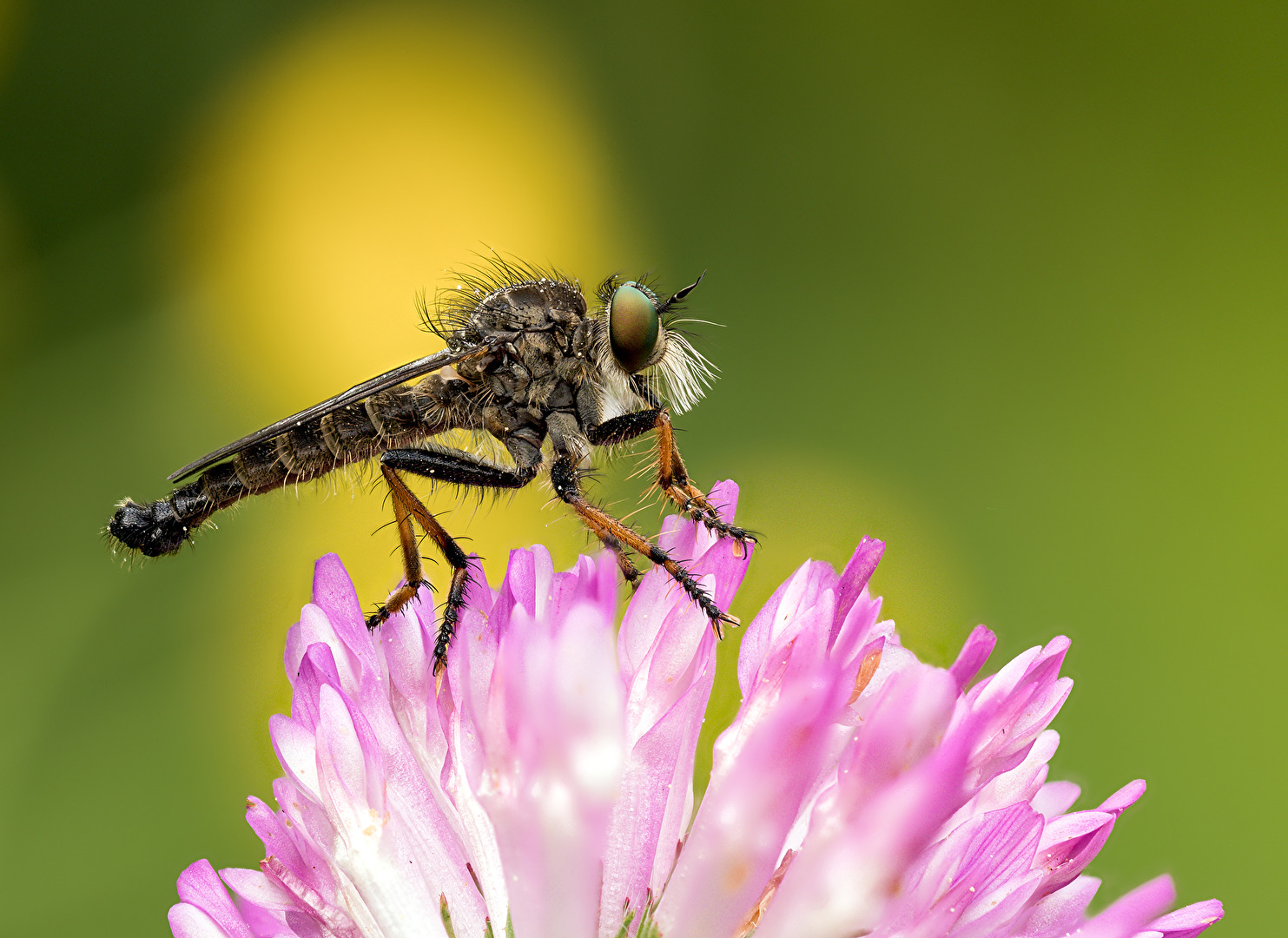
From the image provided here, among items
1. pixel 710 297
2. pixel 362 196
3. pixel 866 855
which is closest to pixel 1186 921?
pixel 866 855

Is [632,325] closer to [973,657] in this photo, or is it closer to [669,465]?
[669,465]

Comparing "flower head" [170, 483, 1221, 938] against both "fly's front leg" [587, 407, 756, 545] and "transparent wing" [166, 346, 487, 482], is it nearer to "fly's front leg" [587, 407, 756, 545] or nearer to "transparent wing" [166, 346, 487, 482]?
"fly's front leg" [587, 407, 756, 545]

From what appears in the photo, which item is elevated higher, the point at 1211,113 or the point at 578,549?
the point at 1211,113

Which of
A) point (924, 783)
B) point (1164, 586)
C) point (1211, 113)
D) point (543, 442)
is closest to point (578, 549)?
point (543, 442)

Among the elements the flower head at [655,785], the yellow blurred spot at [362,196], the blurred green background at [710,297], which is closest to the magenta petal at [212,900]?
the flower head at [655,785]

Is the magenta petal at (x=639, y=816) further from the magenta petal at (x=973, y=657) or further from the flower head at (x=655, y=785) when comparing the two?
the magenta petal at (x=973, y=657)

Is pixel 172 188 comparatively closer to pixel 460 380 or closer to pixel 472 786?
pixel 460 380
